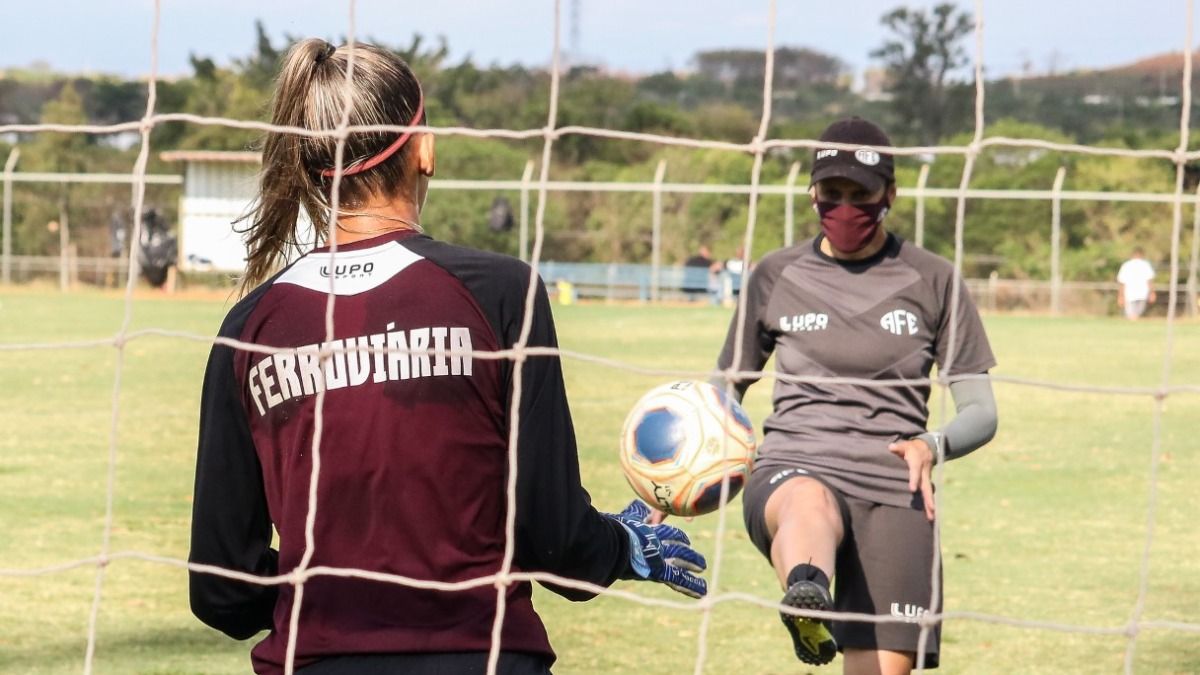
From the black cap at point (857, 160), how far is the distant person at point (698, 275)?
29.9 m

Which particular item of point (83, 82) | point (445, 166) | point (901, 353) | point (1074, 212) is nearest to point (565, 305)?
point (445, 166)

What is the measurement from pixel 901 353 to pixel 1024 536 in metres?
4.28

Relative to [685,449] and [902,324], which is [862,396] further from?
[685,449]

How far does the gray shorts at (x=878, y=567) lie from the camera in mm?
3938

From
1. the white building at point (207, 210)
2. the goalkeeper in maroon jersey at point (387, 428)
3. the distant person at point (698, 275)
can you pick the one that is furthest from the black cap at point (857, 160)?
the white building at point (207, 210)

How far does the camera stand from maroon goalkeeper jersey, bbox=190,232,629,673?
7.50 feet

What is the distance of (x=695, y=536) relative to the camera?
25.3 ft

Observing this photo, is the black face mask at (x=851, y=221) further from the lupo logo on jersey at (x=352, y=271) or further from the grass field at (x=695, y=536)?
the lupo logo on jersey at (x=352, y=271)

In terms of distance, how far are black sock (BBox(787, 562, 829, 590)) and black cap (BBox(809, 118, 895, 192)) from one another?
1.06 m

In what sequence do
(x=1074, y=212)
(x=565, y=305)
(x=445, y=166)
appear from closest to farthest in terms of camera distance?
(x=565, y=305), (x=1074, y=212), (x=445, y=166)

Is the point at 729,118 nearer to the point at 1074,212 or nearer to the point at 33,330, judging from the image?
the point at 1074,212

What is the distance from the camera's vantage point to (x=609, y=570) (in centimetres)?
248

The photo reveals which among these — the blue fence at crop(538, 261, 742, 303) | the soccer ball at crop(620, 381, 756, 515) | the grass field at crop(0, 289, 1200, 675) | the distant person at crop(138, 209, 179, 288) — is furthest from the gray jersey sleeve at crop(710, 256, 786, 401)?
the distant person at crop(138, 209, 179, 288)

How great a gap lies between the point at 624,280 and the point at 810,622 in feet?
107
